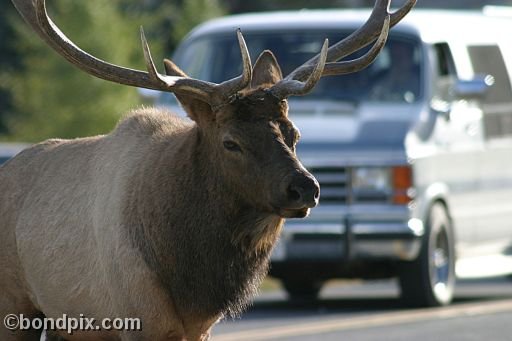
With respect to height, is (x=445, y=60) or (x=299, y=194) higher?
(x=299, y=194)

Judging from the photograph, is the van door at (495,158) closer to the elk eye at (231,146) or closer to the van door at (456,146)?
the van door at (456,146)

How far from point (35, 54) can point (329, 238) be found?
57.1ft

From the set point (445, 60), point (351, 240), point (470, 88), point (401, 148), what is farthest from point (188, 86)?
point (445, 60)

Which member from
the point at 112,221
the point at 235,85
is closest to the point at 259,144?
the point at 235,85

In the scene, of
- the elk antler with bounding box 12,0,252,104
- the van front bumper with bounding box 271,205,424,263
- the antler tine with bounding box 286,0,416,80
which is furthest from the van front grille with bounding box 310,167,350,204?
the elk antler with bounding box 12,0,252,104

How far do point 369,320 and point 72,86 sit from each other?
1723 cm

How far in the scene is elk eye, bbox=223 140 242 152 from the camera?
769 centimetres

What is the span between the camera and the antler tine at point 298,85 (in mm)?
7645

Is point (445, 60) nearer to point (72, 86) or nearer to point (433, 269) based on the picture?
point (433, 269)

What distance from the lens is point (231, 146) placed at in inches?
304

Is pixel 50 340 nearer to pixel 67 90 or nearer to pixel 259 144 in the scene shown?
pixel 259 144

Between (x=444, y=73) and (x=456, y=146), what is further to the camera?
(x=444, y=73)

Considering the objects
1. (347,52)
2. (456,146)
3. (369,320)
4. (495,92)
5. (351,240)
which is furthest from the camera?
(495,92)

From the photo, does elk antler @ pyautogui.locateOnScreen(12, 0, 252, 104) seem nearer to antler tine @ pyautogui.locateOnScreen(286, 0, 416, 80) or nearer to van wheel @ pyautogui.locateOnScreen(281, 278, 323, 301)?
antler tine @ pyautogui.locateOnScreen(286, 0, 416, 80)
